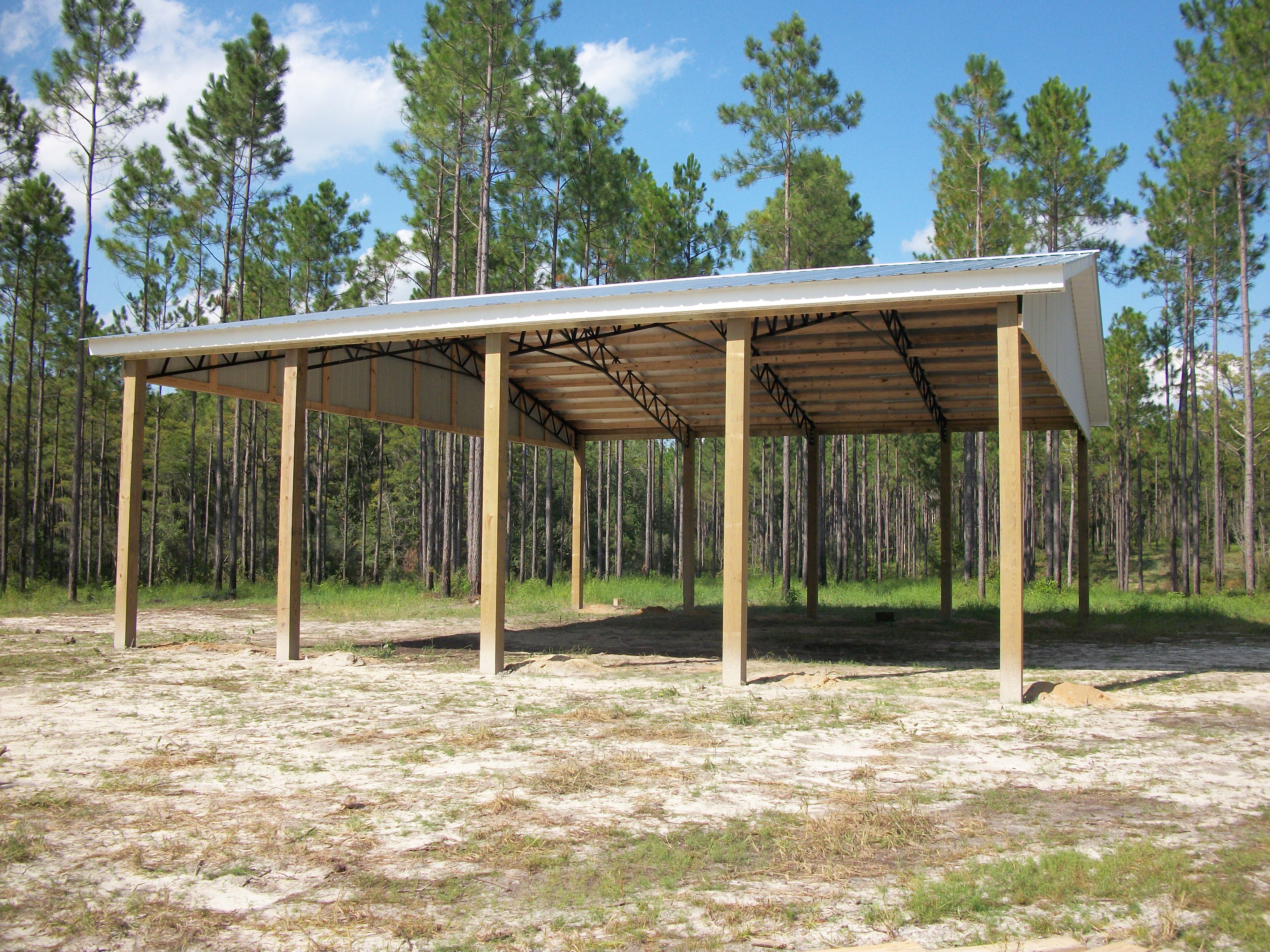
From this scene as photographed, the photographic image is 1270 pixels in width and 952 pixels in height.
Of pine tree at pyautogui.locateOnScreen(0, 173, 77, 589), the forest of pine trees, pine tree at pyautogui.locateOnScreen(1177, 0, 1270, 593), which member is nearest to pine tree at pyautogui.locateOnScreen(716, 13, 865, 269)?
the forest of pine trees

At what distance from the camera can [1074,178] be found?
88.8 ft

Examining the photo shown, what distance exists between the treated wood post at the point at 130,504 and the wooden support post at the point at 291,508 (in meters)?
2.56

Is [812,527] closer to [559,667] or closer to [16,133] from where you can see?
[559,667]

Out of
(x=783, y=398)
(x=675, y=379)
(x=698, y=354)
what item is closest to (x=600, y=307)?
(x=698, y=354)

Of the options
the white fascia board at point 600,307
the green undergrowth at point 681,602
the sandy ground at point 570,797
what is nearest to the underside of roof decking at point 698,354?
the white fascia board at point 600,307

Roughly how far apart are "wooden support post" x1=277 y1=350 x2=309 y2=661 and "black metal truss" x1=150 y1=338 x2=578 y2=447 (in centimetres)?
67

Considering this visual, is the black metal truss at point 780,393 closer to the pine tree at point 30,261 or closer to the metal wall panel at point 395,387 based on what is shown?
the metal wall panel at point 395,387

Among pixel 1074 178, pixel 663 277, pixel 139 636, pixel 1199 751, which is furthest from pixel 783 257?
pixel 1199 751

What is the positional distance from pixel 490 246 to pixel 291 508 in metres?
22.4

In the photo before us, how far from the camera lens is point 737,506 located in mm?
10023

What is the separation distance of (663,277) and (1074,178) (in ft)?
45.7

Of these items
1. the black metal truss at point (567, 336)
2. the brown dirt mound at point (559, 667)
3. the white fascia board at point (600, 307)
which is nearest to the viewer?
the white fascia board at point (600, 307)

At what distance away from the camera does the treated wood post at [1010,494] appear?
9031 mm

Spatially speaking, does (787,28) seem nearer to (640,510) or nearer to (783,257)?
(783,257)
